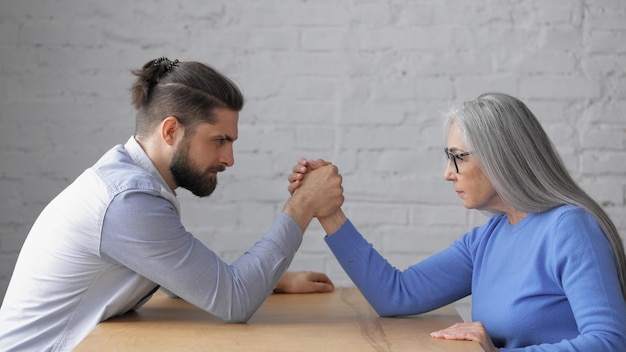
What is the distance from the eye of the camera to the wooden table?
155 centimetres

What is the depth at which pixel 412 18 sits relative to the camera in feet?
10.1

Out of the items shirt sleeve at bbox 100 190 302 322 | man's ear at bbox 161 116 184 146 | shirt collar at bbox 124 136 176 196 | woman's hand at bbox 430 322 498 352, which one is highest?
man's ear at bbox 161 116 184 146

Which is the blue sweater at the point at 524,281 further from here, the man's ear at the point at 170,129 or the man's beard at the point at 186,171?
the man's ear at the point at 170,129

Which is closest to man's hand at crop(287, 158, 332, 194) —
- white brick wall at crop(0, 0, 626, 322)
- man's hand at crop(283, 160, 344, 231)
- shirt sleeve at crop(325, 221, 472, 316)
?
man's hand at crop(283, 160, 344, 231)

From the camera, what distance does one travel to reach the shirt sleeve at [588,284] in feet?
5.07

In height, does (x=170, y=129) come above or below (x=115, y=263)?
above

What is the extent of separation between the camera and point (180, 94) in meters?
2.01

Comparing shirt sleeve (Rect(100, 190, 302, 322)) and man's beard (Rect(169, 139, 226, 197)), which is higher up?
man's beard (Rect(169, 139, 226, 197))

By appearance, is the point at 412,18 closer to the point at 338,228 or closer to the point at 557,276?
the point at 338,228

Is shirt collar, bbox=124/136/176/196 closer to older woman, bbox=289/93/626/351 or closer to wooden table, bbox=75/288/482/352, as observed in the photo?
wooden table, bbox=75/288/482/352

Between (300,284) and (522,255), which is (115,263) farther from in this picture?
(522,255)

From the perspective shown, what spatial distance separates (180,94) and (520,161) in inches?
30.3

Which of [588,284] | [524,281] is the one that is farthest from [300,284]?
[588,284]

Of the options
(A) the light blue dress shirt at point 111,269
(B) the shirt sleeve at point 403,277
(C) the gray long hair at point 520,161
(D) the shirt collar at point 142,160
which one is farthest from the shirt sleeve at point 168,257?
(C) the gray long hair at point 520,161
